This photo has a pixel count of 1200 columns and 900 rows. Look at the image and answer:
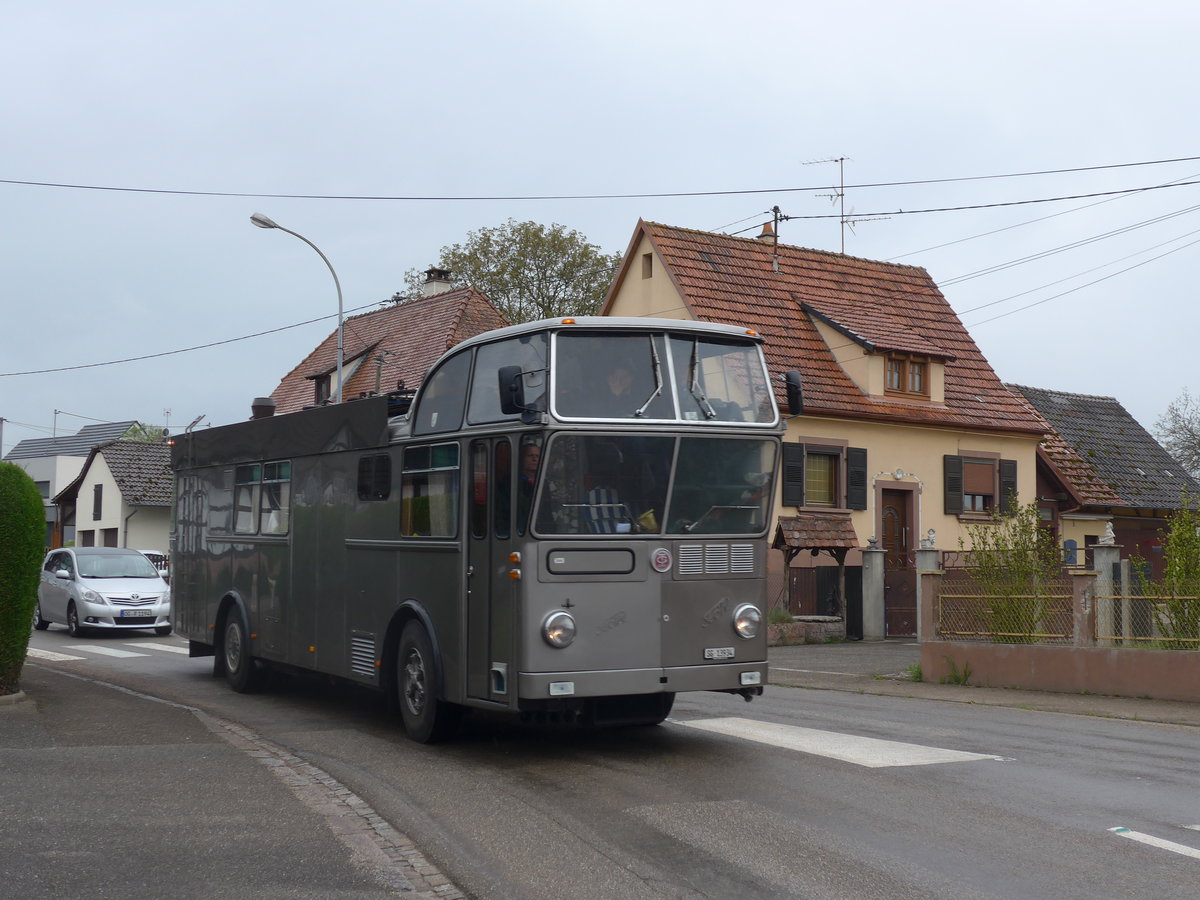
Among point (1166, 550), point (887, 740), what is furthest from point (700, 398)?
point (1166, 550)

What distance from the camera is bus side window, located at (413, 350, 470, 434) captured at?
10.6 m

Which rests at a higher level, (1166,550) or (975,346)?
(975,346)

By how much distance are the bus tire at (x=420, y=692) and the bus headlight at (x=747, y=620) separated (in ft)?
7.70

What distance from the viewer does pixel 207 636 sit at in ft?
52.4

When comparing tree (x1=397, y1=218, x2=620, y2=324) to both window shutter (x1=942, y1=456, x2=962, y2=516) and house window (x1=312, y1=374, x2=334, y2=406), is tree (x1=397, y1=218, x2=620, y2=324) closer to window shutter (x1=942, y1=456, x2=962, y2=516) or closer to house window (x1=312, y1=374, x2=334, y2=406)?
house window (x1=312, y1=374, x2=334, y2=406)

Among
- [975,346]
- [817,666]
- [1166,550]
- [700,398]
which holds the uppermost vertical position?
[975,346]

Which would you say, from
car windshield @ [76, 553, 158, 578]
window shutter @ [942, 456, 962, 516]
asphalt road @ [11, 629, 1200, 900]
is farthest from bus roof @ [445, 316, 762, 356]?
window shutter @ [942, 456, 962, 516]

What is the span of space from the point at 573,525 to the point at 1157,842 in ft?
14.2

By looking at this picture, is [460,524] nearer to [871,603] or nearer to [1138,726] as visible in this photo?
[1138,726]

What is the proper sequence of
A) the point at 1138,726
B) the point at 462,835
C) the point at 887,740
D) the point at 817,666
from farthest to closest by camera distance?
the point at 817,666 → the point at 1138,726 → the point at 887,740 → the point at 462,835

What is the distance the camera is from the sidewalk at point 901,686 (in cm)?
1397

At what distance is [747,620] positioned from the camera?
10336 millimetres

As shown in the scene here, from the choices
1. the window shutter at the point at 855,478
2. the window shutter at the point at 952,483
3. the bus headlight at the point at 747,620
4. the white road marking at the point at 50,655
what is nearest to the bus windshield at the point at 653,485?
the bus headlight at the point at 747,620

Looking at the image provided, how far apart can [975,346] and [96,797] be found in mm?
32427
